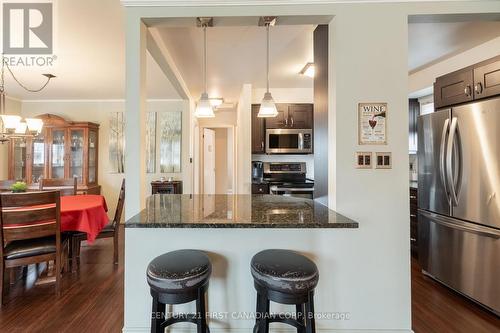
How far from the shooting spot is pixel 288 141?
4047mm

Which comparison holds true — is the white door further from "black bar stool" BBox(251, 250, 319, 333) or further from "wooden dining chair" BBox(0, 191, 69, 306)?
"black bar stool" BBox(251, 250, 319, 333)

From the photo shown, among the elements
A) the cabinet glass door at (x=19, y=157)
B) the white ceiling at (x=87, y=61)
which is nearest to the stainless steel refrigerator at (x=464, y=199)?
the white ceiling at (x=87, y=61)

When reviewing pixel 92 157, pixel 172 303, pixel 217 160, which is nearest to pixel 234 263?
pixel 172 303

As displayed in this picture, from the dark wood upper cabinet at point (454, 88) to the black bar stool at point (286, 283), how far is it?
89.6 inches

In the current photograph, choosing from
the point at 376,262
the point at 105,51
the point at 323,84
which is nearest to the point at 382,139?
the point at 323,84

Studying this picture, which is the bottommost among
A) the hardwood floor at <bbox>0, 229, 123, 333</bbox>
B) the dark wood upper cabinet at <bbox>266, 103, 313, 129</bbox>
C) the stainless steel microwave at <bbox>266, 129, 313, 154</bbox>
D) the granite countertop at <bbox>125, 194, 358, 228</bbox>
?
the hardwood floor at <bbox>0, 229, 123, 333</bbox>

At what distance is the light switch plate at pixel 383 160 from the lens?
1680mm

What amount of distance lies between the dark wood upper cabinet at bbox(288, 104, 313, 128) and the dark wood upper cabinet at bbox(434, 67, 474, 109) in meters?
1.79

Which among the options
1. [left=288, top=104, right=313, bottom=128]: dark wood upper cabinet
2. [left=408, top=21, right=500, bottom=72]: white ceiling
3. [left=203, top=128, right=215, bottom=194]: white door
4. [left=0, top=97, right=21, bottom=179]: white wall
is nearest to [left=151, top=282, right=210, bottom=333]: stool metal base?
[left=408, top=21, right=500, bottom=72]: white ceiling

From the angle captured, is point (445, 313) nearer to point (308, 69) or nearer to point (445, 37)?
point (445, 37)

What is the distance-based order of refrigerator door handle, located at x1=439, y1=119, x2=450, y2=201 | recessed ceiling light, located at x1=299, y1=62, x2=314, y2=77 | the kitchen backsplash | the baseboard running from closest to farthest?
the baseboard → refrigerator door handle, located at x1=439, y1=119, x2=450, y2=201 → recessed ceiling light, located at x1=299, y1=62, x2=314, y2=77 → the kitchen backsplash

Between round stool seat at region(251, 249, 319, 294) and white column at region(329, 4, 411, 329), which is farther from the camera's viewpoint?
white column at region(329, 4, 411, 329)

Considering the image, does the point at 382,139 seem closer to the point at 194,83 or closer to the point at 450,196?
the point at 450,196

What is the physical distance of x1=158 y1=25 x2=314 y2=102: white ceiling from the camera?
92.4 inches
